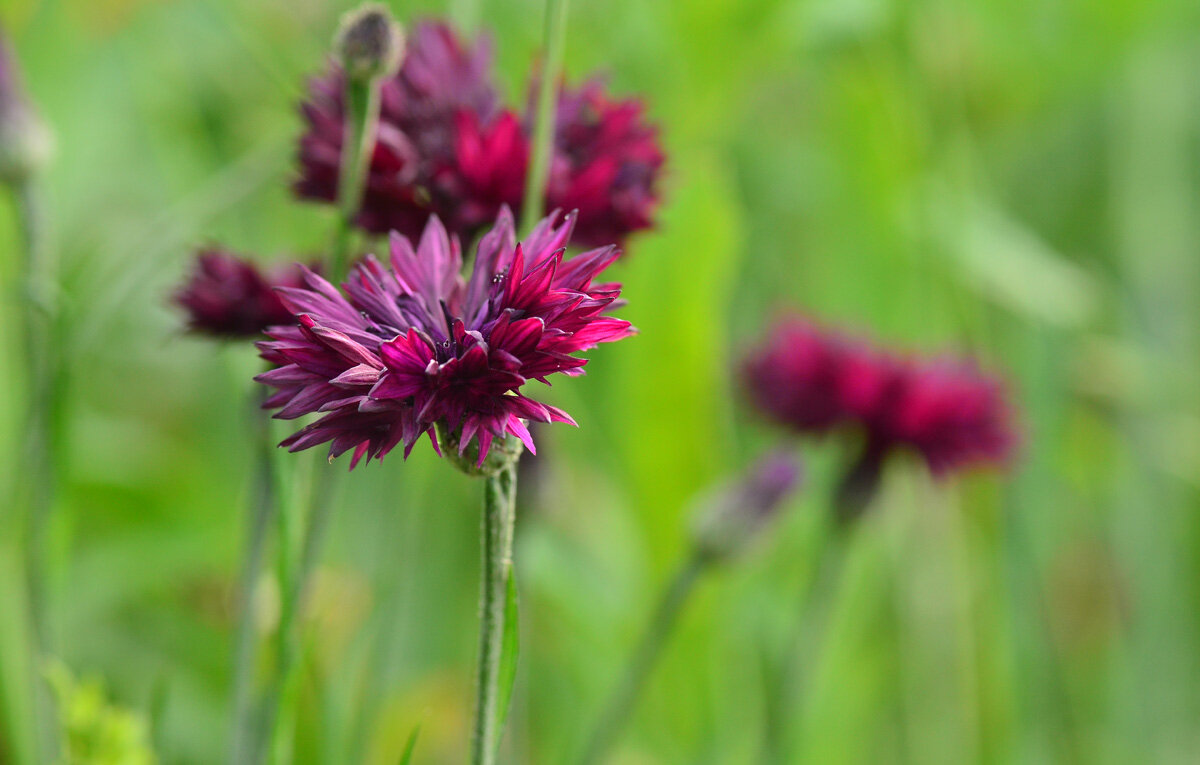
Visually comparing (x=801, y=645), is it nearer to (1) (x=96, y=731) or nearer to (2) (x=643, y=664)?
(2) (x=643, y=664)

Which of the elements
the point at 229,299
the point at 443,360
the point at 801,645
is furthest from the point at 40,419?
the point at 801,645

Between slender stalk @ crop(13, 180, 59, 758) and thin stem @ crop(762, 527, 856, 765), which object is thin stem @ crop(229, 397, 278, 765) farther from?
thin stem @ crop(762, 527, 856, 765)

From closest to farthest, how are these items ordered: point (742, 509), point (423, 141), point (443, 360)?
1. point (443, 360)
2. point (423, 141)
3. point (742, 509)

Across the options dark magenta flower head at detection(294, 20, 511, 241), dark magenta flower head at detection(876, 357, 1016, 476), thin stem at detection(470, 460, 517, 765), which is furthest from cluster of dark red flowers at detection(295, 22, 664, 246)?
dark magenta flower head at detection(876, 357, 1016, 476)

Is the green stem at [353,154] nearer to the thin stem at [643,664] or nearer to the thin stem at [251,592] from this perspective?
the thin stem at [251,592]

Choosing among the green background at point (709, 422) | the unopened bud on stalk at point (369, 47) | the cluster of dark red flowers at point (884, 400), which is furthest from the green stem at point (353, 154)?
the cluster of dark red flowers at point (884, 400)

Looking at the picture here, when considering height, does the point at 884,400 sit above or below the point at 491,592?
above
